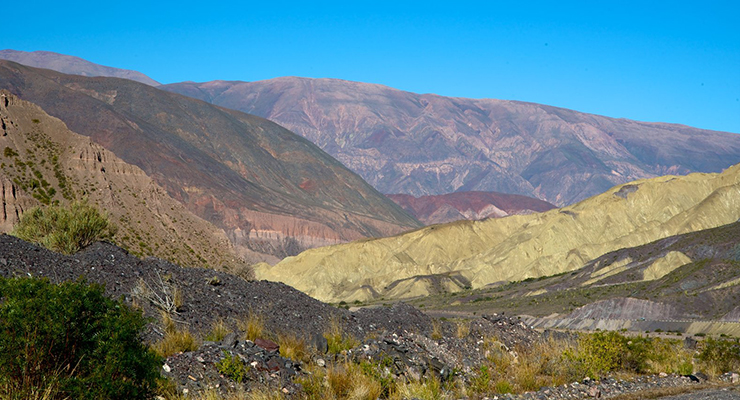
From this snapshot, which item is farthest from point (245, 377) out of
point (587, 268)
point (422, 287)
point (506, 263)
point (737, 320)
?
point (506, 263)

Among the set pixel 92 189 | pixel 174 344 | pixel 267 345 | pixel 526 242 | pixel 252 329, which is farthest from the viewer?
pixel 526 242

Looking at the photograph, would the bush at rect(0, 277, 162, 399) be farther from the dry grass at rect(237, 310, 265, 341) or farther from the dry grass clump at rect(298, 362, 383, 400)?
the dry grass at rect(237, 310, 265, 341)

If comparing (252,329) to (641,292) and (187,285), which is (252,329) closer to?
(187,285)

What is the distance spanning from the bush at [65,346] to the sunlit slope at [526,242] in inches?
4122

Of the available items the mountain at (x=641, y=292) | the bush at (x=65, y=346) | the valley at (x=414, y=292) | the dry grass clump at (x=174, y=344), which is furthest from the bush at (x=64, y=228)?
the mountain at (x=641, y=292)

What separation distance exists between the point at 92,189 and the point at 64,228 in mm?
37583

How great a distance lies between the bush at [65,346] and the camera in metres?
8.30

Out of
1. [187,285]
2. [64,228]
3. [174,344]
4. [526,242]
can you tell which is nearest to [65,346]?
[174,344]

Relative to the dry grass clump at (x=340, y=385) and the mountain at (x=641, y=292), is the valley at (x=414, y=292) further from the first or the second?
the mountain at (x=641, y=292)

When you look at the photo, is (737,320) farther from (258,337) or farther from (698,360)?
(258,337)

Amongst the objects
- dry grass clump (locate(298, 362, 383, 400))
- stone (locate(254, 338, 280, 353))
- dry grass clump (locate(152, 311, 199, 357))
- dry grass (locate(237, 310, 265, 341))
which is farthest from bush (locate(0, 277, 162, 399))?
dry grass (locate(237, 310, 265, 341))

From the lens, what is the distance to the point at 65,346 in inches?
341

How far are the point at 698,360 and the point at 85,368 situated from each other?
19821 mm

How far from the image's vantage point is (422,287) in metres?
114
